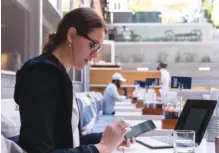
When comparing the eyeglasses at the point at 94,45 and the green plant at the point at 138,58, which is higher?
the eyeglasses at the point at 94,45

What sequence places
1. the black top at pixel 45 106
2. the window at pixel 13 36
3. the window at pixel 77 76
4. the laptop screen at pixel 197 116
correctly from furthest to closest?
the window at pixel 77 76
the window at pixel 13 36
the laptop screen at pixel 197 116
the black top at pixel 45 106

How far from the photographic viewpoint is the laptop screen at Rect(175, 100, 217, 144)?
1763 mm

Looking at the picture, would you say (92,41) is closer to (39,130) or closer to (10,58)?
(39,130)

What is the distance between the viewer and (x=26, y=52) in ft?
9.67

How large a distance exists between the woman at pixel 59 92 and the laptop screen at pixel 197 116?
0.36 metres

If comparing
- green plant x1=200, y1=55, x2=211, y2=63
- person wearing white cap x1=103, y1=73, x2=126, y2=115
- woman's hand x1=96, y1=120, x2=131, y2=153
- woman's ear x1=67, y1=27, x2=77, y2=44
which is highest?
woman's ear x1=67, y1=27, x2=77, y2=44

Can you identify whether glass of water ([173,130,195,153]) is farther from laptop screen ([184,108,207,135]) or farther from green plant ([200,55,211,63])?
green plant ([200,55,211,63])

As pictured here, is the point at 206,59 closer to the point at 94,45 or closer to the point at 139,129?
the point at 139,129

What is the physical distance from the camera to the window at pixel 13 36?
93.8 inches

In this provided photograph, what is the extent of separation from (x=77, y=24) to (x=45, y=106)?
0.42 m

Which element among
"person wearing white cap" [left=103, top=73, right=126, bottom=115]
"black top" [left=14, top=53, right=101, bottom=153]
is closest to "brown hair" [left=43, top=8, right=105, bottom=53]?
"black top" [left=14, top=53, right=101, bottom=153]

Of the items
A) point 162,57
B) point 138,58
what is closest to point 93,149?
point 138,58

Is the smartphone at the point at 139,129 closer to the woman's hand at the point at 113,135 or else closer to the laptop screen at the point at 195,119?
the laptop screen at the point at 195,119

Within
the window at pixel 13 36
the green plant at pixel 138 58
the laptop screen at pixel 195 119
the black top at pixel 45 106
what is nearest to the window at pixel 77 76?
the window at pixel 13 36
